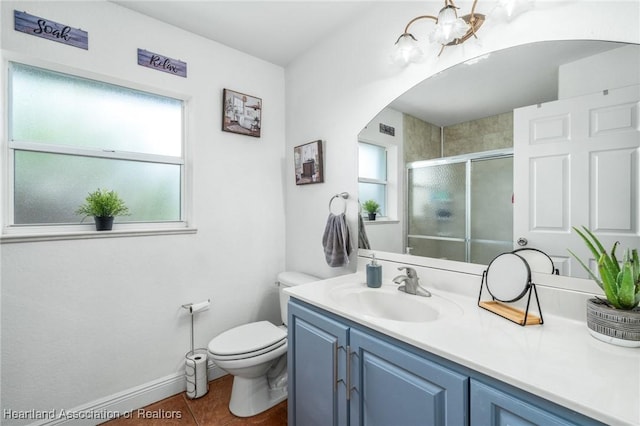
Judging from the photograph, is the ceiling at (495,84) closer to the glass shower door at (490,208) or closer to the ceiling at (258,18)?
the glass shower door at (490,208)

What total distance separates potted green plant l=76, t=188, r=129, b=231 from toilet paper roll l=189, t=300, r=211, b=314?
0.69 m

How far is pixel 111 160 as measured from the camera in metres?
1.71

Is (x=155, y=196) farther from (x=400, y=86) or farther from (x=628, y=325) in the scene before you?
(x=628, y=325)

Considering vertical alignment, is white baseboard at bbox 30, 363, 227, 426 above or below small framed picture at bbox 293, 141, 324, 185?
below

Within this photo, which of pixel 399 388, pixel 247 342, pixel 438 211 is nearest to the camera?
pixel 399 388

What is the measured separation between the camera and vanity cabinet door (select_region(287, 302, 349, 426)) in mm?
1106

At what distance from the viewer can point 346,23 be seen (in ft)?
5.85

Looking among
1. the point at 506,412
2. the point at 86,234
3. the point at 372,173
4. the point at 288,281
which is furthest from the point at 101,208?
the point at 506,412

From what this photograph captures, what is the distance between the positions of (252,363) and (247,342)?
0.13 meters

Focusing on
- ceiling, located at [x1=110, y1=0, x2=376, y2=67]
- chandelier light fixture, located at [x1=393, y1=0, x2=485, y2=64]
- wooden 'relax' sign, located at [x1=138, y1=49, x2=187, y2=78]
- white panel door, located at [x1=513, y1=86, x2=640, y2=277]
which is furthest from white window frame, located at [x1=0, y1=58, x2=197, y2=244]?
white panel door, located at [x1=513, y1=86, x2=640, y2=277]

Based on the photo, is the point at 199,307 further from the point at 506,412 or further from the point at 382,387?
the point at 506,412

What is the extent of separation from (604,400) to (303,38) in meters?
2.22

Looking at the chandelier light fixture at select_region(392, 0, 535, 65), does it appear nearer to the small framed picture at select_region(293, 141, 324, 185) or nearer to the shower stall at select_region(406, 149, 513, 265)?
the shower stall at select_region(406, 149, 513, 265)

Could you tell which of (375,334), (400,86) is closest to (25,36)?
(400,86)
